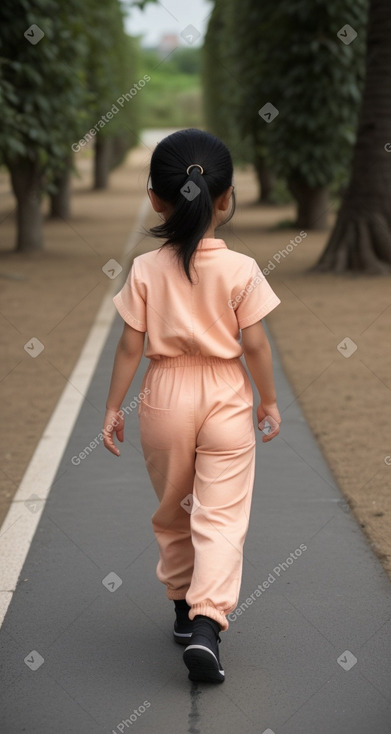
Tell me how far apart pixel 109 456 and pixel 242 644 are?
2708 millimetres

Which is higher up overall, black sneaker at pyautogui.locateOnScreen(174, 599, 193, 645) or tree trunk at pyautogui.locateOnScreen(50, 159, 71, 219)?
black sneaker at pyautogui.locateOnScreen(174, 599, 193, 645)

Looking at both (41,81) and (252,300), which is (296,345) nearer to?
(252,300)

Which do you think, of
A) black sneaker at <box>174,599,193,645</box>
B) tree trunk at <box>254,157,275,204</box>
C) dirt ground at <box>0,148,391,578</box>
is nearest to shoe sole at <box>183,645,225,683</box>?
black sneaker at <box>174,599,193,645</box>

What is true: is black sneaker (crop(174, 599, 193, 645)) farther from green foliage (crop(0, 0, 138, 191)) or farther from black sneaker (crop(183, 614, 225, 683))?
green foliage (crop(0, 0, 138, 191))

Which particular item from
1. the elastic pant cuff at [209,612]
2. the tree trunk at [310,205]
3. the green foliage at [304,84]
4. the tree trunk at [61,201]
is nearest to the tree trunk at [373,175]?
the green foliage at [304,84]

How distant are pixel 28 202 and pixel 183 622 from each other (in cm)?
1595

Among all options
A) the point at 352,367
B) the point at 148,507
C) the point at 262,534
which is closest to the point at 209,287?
the point at 262,534

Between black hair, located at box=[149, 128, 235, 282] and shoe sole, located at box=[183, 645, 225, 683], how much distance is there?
3.63 ft

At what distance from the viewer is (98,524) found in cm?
525

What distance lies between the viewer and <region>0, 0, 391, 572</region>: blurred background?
7.70 meters

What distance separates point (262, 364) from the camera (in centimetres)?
368

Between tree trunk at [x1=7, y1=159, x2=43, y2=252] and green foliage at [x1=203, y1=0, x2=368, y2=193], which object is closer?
tree trunk at [x1=7, y1=159, x2=43, y2=252]

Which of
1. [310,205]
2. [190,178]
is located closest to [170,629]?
[190,178]

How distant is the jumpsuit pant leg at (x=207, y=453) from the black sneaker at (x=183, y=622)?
0.25m
